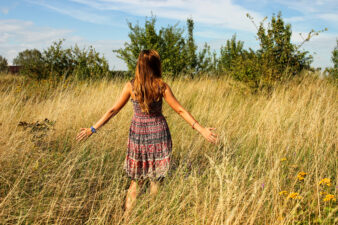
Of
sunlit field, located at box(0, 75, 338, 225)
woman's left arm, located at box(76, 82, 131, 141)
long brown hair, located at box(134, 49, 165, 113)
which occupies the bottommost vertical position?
sunlit field, located at box(0, 75, 338, 225)

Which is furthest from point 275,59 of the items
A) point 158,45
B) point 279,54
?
point 158,45

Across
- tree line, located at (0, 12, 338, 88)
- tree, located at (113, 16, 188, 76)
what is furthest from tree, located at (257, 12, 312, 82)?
tree, located at (113, 16, 188, 76)

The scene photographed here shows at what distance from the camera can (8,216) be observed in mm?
2230

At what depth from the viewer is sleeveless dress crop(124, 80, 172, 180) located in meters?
2.81

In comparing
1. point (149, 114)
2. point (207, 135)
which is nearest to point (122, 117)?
point (149, 114)

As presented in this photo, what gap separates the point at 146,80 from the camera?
9.00 ft

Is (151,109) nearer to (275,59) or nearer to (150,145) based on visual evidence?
(150,145)

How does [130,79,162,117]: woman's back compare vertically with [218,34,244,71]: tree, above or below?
below

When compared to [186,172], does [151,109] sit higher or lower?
higher

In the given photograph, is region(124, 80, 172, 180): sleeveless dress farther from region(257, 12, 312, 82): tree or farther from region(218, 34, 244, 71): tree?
region(218, 34, 244, 71): tree

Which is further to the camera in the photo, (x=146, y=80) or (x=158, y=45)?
(x=158, y=45)

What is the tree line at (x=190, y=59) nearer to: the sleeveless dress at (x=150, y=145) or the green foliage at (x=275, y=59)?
the green foliage at (x=275, y=59)

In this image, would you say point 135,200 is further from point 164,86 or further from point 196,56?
point 196,56

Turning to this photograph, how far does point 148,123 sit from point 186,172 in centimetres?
75
